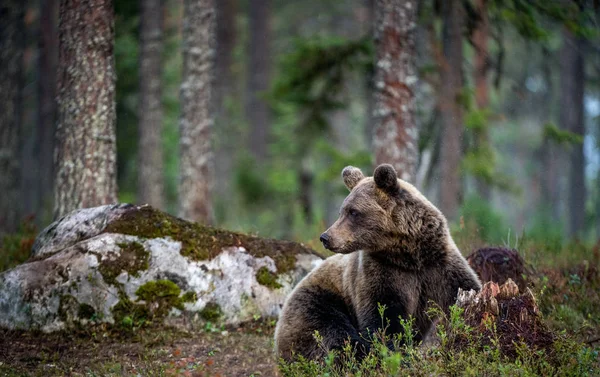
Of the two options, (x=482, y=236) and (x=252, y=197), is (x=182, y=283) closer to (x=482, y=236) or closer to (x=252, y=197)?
(x=482, y=236)

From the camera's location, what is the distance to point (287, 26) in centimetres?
3369

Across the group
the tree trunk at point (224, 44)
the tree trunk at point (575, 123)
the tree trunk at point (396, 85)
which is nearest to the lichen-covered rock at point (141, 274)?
the tree trunk at point (396, 85)

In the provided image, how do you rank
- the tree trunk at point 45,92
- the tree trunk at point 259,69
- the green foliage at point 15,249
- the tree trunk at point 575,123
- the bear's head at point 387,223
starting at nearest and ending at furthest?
the bear's head at point 387,223 < the green foliage at point 15,249 < the tree trunk at point 45,92 < the tree trunk at point 575,123 < the tree trunk at point 259,69

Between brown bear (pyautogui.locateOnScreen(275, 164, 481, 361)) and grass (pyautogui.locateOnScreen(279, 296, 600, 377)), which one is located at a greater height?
brown bear (pyautogui.locateOnScreen(275, 164, 481, 361))

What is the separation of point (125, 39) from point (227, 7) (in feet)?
23.7

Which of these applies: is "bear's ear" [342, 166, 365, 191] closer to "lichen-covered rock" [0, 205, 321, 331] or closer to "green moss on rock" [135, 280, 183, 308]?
"lichen-covered rock" [0, 205, 321, 331]

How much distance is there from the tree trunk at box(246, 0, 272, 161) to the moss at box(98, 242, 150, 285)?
1858 centimetres

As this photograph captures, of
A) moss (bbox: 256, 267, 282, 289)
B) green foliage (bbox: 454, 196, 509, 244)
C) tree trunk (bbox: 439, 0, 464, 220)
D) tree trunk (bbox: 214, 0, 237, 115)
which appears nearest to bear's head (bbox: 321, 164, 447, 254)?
moss (bbox: 256, 267, 282, 289)

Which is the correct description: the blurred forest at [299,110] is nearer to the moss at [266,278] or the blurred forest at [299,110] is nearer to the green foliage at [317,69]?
the green foliage at [317,69]

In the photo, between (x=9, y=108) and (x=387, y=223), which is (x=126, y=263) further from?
(x=9, y=108)

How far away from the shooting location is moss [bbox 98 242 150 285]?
683cm

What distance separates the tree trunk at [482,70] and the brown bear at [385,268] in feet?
20.7

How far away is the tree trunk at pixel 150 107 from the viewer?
1538 centimetres

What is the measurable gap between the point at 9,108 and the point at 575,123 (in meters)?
20.5
